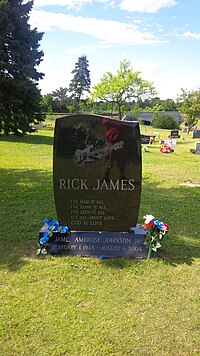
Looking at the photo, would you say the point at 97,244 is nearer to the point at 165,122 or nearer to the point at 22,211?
the point at 22,211

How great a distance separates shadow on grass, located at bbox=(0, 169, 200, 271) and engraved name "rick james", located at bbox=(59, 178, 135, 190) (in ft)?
3.46

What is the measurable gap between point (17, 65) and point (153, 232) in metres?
18.9

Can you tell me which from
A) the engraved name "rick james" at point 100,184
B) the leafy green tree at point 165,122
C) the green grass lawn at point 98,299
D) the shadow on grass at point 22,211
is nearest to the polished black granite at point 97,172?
the engraved name "rick james" at point 100,184

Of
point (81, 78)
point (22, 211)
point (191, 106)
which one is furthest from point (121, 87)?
point (81, 78)

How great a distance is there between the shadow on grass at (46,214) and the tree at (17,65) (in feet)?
33.9

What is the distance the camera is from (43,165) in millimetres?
12242

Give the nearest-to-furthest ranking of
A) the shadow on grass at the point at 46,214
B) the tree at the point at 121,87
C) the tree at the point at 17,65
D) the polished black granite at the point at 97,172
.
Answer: the polished black granite at the point at 97,172 < the shadow on grass at the point at 46,214 < the tree at the point at 17,65 < the tree at the point at 121,87

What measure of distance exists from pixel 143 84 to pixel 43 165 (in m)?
26.9

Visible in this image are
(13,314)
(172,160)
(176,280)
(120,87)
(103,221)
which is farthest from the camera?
(120,87)

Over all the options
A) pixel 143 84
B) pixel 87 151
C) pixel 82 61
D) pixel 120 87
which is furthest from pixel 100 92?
pixel 82 61

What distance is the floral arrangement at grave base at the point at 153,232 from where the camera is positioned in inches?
176

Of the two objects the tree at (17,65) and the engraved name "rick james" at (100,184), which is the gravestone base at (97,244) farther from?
the tree at (17,65)

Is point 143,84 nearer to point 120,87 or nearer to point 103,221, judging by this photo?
point 120,87

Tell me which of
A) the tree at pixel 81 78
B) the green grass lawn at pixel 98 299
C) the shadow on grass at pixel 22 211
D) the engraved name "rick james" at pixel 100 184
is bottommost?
the green grass lawn at pixel 98 299
